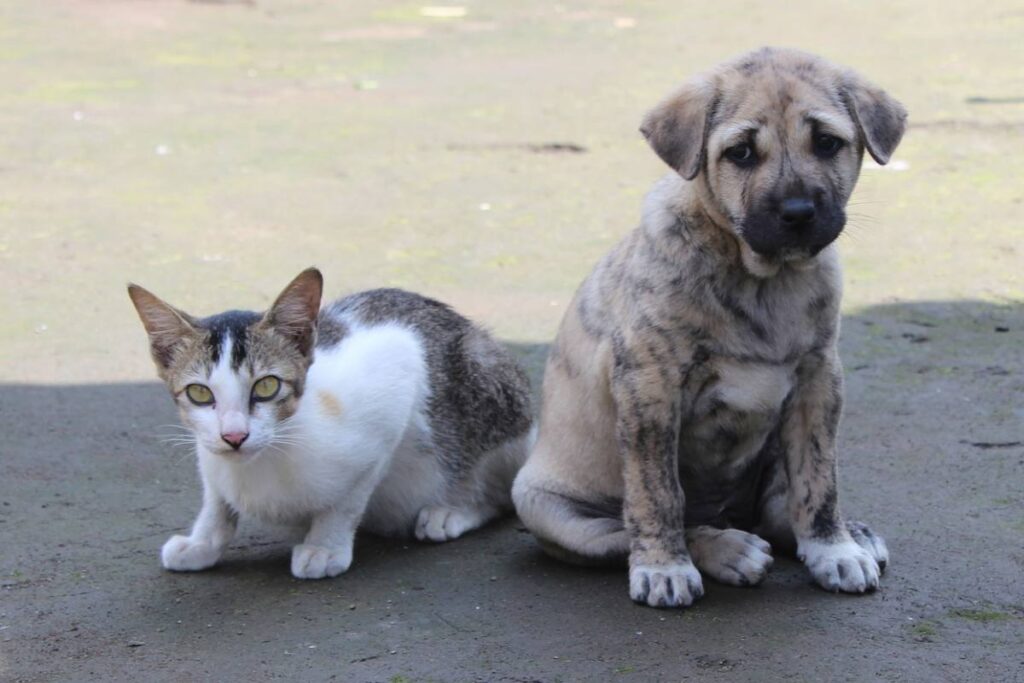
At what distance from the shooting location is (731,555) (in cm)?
405

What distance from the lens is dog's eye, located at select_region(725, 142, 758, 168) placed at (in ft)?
12.5

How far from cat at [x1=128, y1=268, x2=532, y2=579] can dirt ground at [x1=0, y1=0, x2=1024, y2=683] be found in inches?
6.5

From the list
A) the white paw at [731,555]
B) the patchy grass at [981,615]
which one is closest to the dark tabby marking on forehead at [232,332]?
the white paw at [731,555]

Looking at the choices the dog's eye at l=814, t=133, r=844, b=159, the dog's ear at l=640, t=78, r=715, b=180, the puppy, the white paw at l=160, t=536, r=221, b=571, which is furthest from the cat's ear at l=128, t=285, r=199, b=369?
the dog's eye at l=814, t=133, r=844, b=159

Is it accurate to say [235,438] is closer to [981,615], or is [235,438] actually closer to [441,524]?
[441,524]

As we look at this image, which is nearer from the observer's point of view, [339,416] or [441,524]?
[339,416]

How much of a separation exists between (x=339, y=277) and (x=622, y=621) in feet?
12.0

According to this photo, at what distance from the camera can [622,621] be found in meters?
3.89

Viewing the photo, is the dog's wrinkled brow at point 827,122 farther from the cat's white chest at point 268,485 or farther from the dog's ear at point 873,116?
the cat's white chest at point 268,485

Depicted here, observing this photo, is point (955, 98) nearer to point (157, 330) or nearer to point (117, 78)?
point (117, 78)

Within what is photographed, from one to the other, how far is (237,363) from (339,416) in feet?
1.37

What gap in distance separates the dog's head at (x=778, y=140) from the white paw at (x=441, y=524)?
141cm

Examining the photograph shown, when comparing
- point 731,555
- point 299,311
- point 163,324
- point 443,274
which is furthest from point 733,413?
point 443,274

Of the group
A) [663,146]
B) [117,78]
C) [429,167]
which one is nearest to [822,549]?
[663,146]
